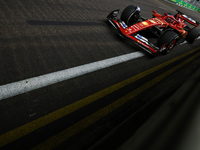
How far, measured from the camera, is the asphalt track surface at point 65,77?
1808mm

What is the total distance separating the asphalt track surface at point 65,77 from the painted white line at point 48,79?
1cm

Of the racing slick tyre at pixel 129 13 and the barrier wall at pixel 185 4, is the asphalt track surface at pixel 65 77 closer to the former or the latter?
the racing slick tyre at pixel 129 13

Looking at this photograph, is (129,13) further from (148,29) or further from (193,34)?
(193,34)

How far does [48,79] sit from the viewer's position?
240 cm

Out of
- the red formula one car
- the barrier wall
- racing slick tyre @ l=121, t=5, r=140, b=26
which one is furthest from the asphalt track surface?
the barrier wall

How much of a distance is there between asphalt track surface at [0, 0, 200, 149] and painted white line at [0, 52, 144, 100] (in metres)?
0.01

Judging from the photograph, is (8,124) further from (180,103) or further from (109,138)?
(180,103)

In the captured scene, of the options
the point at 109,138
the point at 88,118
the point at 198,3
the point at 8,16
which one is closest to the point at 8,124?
the point at 88,118

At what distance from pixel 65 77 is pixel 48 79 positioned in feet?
0.86

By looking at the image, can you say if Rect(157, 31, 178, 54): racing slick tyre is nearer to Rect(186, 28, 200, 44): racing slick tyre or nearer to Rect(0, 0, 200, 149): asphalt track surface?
Rect(0, 0, 200, 149): asphalt track surface

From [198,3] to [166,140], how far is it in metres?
28.4

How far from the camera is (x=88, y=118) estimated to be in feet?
6.81

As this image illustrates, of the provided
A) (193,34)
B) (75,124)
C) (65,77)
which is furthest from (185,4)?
(75,124)

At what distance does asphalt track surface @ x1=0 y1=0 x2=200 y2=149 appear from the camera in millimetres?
1808
